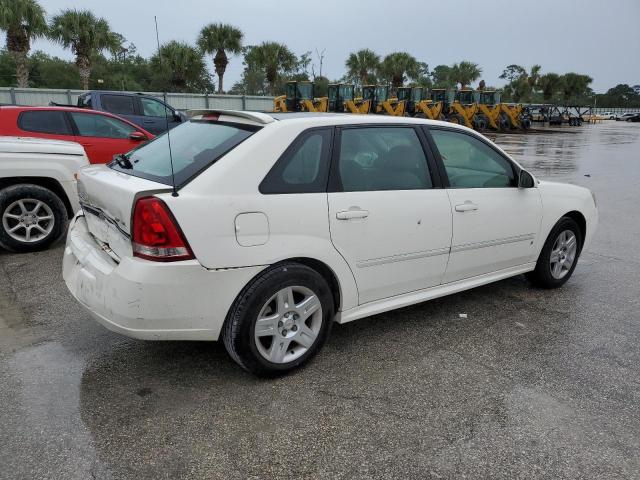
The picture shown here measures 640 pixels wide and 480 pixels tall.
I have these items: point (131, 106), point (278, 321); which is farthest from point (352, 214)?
point (131, 106)

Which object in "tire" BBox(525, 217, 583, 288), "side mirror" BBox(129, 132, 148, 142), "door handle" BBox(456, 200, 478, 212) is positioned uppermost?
"side mirror" BBox(129, 132, 148, 142)

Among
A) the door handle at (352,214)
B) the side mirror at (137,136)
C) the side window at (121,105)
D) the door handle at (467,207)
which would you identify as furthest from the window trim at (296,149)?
the side window at (121,105)

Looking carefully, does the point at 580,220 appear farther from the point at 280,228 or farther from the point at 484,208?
the point at 280,228

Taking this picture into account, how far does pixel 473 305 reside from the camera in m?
4.38

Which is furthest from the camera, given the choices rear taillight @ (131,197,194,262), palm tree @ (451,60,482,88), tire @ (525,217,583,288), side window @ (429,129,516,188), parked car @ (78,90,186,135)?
palm tree @ (451,60,482,88)

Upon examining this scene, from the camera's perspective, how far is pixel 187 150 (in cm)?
319

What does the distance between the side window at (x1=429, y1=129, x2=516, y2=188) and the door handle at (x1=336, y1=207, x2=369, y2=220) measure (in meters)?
0.90

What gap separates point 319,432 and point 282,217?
1.15 m

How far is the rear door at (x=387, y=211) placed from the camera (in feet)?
10.5

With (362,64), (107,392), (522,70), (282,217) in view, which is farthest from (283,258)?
(522,70)

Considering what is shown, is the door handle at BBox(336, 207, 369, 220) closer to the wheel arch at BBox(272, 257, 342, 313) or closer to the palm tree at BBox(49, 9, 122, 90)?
the wheel arch at BBox(272, 257, 342, 313)

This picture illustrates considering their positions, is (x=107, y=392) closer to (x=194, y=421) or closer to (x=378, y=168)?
(x=194, y=421)

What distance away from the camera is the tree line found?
87.4 ft

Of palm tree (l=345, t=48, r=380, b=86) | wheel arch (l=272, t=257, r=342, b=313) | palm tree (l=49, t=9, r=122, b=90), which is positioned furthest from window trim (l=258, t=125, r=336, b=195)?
palm tree (l=345, t=48, r=380, b=86)
